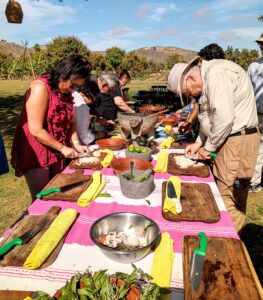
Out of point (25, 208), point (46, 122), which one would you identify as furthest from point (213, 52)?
point (25, 208)

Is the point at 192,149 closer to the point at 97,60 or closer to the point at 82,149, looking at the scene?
the point at 82,149

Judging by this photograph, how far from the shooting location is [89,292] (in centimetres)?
91

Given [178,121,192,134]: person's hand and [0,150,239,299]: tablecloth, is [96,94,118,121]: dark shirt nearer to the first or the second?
[178,121,192,134]: person's hand

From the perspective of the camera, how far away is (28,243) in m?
1.34

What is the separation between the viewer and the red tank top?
7.88 feet

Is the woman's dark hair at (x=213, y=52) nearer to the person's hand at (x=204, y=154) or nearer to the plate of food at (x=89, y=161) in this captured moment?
the person's hand at (x=204, y=154)

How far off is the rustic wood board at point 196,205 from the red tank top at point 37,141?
3.64 feet

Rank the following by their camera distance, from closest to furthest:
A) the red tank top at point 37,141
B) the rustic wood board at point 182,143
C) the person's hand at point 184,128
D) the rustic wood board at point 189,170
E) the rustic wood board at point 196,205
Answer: the rustic wood board at point 196,205 < the rustic wood board at point 189,170 < the red tank top at point 37,141 < the rustic wood board at point 182,143 < the person's hand at point 184,128

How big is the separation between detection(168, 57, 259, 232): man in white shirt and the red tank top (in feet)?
3.36

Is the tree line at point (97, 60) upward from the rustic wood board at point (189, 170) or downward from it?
upward

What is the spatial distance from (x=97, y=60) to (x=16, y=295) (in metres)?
47.5

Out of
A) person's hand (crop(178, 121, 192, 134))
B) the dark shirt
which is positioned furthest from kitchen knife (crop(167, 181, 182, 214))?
the dark shirt

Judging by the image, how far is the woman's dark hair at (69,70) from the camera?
90.4 inches

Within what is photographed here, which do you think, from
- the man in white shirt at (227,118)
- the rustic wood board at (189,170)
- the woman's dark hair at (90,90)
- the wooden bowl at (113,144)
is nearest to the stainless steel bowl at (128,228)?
the rustic wood board at (189,170)
